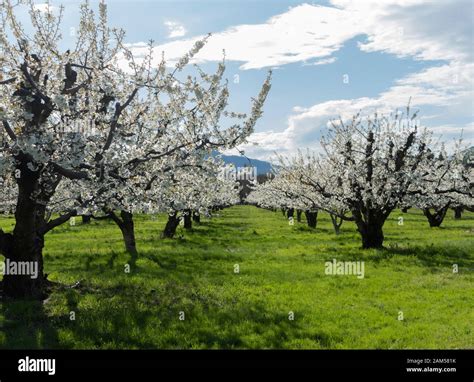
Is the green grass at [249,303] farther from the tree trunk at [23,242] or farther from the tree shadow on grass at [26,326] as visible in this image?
the tree trunk at [23,242]

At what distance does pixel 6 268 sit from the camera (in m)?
14.9

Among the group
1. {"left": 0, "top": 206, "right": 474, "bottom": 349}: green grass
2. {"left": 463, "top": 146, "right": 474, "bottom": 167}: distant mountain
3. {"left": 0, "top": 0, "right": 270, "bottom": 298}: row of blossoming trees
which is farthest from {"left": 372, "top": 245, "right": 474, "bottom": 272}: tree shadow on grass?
{"left": 0, "top": 0, "right": 270, "bottom": 298}: row of blossoming trees

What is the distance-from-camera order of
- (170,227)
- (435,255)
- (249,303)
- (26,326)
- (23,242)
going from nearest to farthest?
1. (26,326)
2. (23,242)
3. (249,303)
4. (435,255)
5. (170,227)

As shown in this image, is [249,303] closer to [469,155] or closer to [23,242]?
[23,242]

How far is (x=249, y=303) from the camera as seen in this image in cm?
1532

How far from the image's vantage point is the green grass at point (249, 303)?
11.6 m

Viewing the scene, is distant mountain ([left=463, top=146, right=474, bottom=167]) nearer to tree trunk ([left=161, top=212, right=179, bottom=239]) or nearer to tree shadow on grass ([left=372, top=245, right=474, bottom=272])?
tree shadow on grass ([left=372, top=245, right=474, bottom=272])

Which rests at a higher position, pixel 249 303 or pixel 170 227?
pixel 170 227

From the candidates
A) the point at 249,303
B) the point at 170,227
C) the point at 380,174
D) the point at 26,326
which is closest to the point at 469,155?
the point at 380,174

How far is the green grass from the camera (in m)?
11.6

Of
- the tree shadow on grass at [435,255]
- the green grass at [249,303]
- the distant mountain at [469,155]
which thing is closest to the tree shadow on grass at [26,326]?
the green grass at [249,303]

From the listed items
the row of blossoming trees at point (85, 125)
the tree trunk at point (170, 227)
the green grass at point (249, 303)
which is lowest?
the green grass at point (249, 303)
